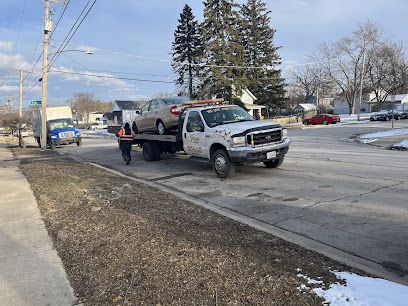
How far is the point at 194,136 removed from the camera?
11.7m

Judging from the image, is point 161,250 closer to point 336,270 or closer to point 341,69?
point 336,270

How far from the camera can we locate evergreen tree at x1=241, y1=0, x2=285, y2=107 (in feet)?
194

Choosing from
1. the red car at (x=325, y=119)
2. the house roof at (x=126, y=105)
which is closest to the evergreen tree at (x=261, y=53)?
the red car at (x=325, y=119)

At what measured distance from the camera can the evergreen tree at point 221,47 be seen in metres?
48.6

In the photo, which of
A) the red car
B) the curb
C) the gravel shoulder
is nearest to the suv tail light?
the curb

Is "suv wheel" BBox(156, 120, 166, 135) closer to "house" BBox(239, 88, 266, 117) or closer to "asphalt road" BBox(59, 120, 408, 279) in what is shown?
"asphalt road" BBox(59, 120, 408, 279)

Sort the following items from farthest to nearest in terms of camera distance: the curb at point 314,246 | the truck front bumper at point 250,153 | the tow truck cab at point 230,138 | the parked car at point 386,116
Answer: the parked car at point 386,116 < the tow truck cab at point 230,138 < the truck front bumper at point 250,153 < the curb at point 314,246

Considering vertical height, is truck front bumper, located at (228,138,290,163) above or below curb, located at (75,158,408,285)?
above

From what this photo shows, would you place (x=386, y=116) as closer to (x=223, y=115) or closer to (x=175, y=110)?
(x=175, y=110)

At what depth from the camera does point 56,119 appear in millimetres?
30656

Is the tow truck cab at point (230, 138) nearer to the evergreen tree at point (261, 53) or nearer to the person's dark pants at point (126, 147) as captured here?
the person's dark pants at point (126, 147)

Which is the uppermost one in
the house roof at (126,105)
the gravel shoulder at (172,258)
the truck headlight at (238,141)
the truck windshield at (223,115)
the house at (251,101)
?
the house roof at (126,105)

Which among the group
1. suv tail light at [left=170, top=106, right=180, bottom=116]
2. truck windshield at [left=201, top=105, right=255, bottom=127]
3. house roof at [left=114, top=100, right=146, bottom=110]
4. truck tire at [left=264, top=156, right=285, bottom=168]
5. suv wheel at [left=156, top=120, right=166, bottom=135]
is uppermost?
house roof at [left=114, top=100, right=146, bottom=110]

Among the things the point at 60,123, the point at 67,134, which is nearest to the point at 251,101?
the point at 60,123
